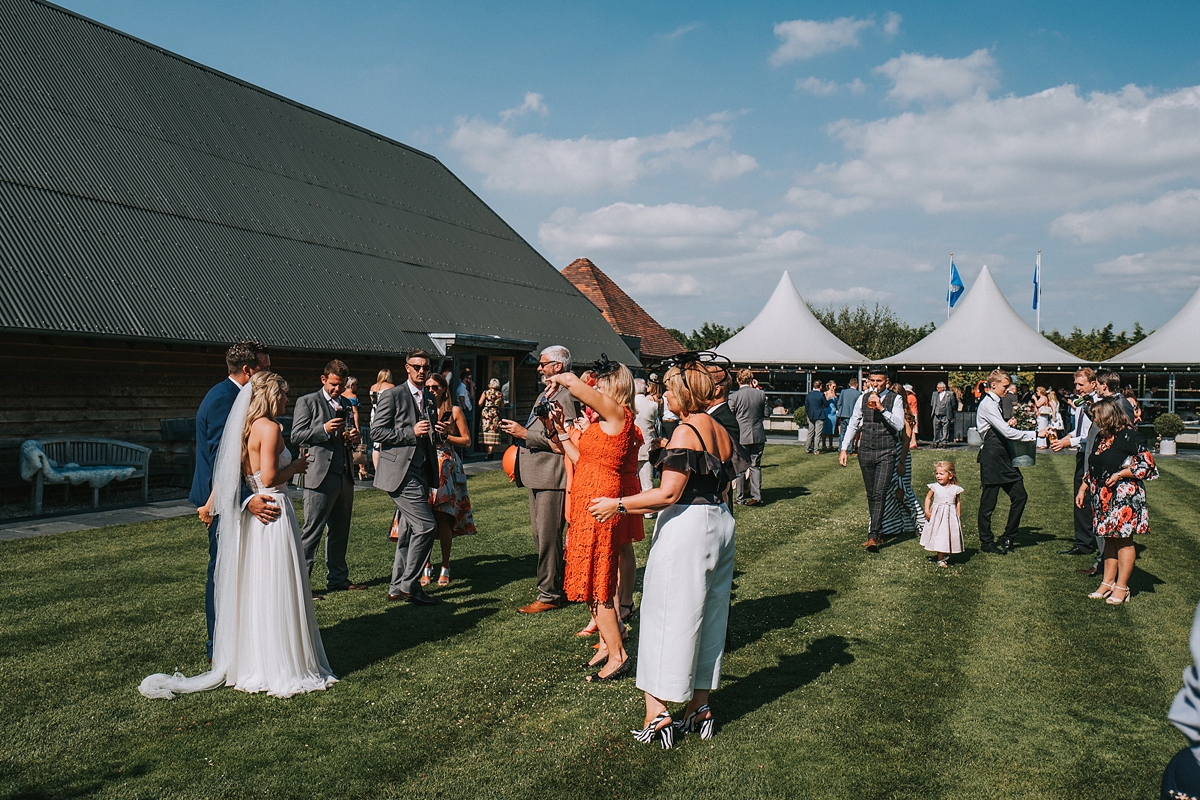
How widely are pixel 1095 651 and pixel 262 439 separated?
19.2ft

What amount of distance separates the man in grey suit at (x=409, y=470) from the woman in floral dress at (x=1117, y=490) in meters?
5.83

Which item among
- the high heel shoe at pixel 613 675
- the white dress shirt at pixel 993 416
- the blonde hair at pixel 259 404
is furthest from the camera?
the white dress shirt at pixel 993 416

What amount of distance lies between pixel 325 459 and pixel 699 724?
386cm

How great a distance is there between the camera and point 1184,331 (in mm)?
26344

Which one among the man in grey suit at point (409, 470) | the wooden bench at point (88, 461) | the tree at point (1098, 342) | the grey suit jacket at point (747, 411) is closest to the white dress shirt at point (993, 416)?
the grey suit jacket at point (747, 411)

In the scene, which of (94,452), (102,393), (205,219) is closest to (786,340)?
(205,219)

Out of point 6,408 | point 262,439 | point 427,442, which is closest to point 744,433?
point 427,442

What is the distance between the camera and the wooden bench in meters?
10.7

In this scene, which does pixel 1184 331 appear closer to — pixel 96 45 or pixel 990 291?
pixel 990 291

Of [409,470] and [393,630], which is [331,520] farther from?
[393,630]

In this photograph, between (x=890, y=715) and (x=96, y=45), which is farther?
(x=96, y=45)

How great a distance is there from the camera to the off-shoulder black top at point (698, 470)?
397cm

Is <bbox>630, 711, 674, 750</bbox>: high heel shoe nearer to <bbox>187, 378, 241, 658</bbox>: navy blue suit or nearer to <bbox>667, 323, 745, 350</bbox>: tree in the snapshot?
<bbox>187, 378, 241, 658</bbox>: navy blue suit

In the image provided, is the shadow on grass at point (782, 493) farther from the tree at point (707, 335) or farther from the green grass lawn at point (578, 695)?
the tree at point (707, 335)
